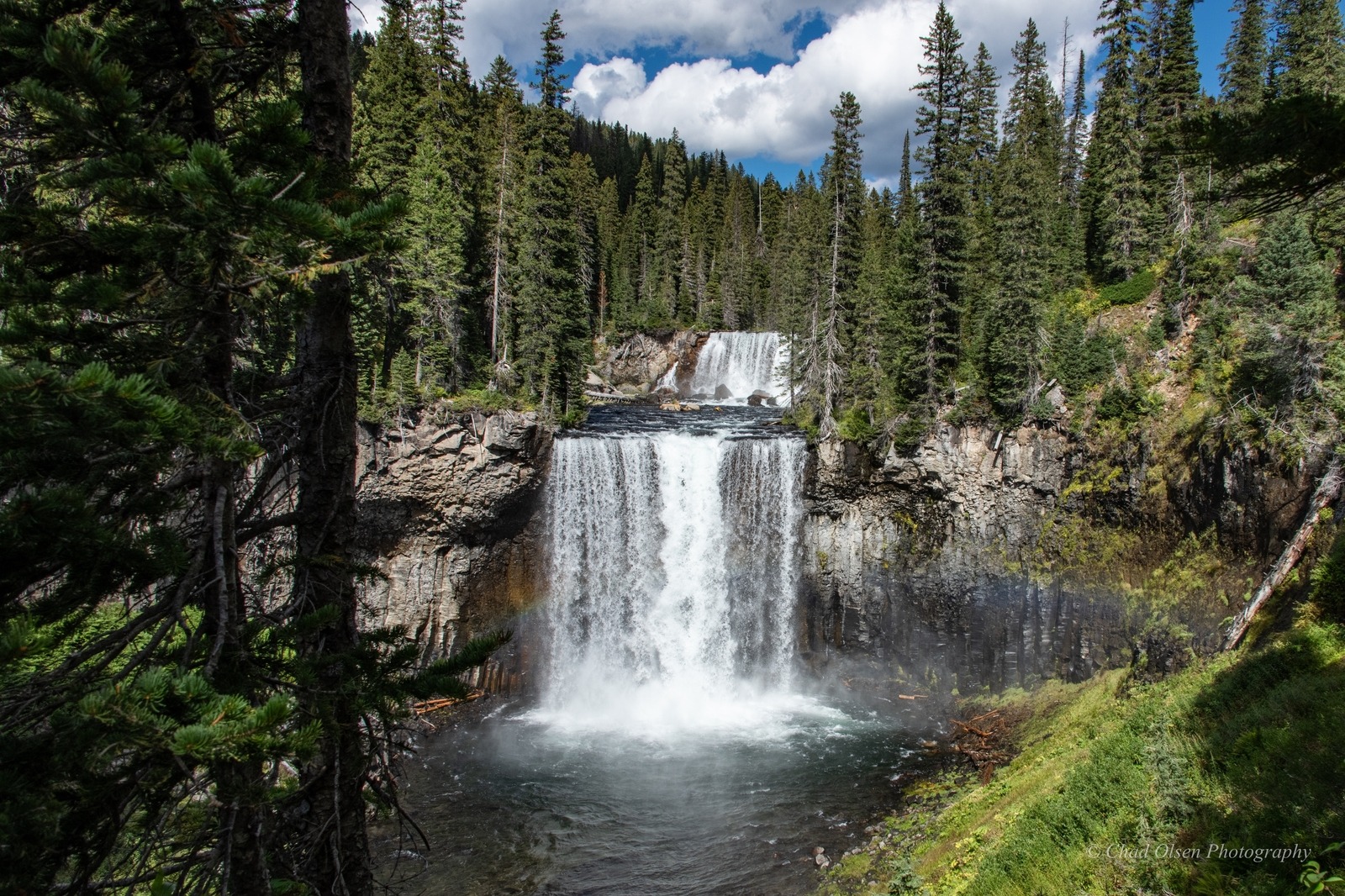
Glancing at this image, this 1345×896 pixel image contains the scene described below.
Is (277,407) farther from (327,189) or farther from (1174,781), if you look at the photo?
(1174,781)

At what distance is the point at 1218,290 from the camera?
22.6 m

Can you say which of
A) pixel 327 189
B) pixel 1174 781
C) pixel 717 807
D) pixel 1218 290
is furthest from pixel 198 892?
pixel 1218 290

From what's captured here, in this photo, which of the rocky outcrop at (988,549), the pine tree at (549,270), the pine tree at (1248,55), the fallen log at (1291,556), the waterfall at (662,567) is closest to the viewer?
the fallen log at (1291,556)

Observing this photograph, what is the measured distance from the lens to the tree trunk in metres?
4.34

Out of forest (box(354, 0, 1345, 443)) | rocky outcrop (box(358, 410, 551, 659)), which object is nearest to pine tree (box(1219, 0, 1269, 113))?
forest (box(354, 0, 1345, 443))

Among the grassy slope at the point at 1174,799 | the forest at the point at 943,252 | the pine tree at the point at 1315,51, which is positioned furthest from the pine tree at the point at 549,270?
the pine tree at the point at 1315,51

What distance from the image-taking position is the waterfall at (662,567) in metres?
25.3

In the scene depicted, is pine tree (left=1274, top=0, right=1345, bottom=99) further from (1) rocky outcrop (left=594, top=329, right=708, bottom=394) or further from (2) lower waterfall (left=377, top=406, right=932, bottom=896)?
(1) rocky outcrop (left=594, top=329, right=708, bottom=394)

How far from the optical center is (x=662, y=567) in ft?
84.1

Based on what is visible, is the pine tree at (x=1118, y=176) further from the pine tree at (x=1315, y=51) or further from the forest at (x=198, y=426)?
the forest at (x=198, y=426)

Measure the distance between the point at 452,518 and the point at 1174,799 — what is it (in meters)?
22.0

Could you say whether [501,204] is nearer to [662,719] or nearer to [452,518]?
[452,518]

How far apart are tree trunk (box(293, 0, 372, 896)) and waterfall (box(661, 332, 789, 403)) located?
42274mm

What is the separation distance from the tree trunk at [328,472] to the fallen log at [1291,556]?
59.3 feet
